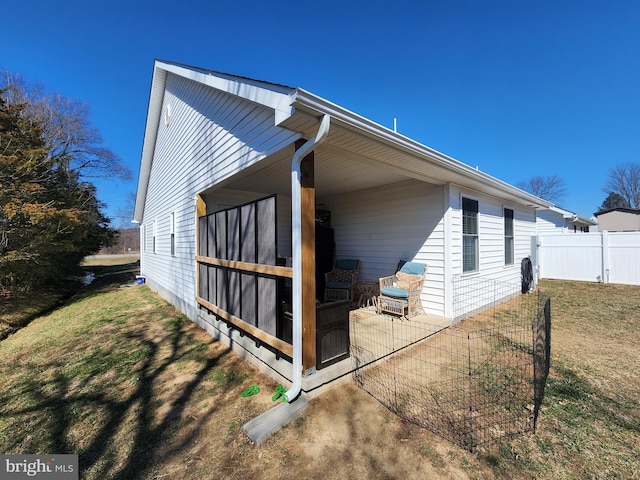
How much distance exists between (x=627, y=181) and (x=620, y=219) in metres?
14.3

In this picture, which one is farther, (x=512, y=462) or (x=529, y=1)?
(x=529, y=1)

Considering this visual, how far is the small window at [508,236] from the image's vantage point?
6.67 metres

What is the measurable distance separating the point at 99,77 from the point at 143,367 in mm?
11691

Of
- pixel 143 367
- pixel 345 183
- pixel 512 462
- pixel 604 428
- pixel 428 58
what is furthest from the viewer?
pixel 428 58

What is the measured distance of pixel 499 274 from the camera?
6.38 m

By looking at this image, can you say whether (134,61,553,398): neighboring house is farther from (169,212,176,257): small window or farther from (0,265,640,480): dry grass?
(0,265,640,480): dry grass

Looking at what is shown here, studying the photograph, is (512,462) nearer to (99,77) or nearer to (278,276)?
(278,276)

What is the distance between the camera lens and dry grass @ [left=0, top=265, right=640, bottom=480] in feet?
6.03

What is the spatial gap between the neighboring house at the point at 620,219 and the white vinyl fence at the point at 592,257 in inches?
776

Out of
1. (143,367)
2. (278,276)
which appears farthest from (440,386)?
(143,367)

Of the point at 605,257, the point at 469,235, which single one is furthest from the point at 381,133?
the point at 605,257

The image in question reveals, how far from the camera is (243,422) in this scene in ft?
7.75

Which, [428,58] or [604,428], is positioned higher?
[428,58]

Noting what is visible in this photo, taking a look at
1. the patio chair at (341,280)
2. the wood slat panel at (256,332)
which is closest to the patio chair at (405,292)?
the patio chair at (341,280)
